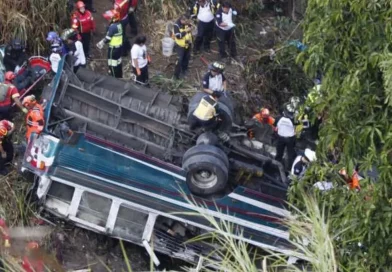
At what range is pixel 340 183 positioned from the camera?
31.1 ft

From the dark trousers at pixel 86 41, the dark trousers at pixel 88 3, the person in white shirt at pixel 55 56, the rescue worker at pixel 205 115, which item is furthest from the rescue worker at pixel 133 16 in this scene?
the rescue worker at pixel 205 115

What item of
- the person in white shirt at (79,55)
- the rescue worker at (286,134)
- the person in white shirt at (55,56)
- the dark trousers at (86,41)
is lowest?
the rescue worker at (286,134)

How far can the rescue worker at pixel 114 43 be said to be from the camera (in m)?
13.9

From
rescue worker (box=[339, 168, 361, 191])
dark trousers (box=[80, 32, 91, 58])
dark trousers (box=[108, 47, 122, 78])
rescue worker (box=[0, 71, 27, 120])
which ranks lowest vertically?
rescue worker (box=[339, 168, 361, 191])

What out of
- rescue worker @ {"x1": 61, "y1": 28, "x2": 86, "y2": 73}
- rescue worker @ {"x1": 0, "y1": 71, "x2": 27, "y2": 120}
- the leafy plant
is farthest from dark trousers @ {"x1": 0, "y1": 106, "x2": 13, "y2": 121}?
the leafy plant

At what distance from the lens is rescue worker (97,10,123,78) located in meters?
13.9

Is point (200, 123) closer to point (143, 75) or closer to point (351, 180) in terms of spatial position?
point (143, 75)

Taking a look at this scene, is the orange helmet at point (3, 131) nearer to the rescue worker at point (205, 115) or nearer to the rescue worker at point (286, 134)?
the rescue worker at point (205, 115)

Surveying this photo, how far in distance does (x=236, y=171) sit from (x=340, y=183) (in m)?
2.64

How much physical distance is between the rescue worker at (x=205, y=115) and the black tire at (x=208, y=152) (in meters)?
0.45

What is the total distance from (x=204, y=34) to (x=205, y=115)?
401cm

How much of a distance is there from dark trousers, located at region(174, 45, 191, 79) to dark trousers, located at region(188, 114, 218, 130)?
9.19 feet

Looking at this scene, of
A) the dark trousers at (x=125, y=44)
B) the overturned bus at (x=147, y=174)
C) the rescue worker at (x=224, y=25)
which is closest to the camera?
the overturned bus at (x=147, y=174)

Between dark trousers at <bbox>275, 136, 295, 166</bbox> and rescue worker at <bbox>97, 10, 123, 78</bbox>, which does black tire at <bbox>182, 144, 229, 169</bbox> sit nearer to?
dark trousers at <bbox>275, 136, 295, 166</bbox>
